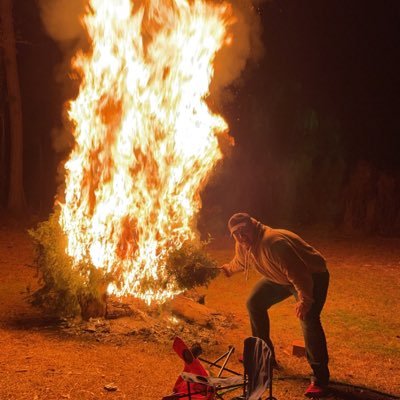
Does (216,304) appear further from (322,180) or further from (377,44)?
(377,44)

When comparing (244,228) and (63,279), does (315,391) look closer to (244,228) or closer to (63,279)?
(244,228)

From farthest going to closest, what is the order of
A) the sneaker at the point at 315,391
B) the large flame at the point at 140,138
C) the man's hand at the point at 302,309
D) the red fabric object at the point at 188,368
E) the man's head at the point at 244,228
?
the large flame at the point at 140,138
the man's head at the point at 244,228
the sneaker at the point at 315,391
the man's hand at the point at 302,309
the red fabric object at the point at 188,368

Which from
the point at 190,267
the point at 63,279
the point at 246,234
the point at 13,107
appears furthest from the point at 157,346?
the point at 13,107

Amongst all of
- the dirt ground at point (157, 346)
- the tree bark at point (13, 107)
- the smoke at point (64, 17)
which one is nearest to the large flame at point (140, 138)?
the dirt ground at point (157, 346)

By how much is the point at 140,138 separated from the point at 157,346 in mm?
2837

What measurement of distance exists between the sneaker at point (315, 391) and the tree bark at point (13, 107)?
14.5 metres

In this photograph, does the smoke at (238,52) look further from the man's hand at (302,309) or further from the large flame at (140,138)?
the man's hand at (302,309)

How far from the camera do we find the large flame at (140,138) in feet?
23.4

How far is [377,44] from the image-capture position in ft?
58.0

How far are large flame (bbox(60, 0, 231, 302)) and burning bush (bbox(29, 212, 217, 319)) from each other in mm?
122

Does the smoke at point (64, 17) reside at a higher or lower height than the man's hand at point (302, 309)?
higher

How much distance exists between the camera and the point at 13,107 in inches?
699

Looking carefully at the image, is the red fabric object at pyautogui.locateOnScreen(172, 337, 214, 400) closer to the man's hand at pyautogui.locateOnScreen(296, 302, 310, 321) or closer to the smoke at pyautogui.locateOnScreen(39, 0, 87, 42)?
the man's hand at pyautogui.locateOnScreen(296, 302, 310, 321)

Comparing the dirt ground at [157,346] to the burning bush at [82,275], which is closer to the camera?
the dirt ground at [157,346]
